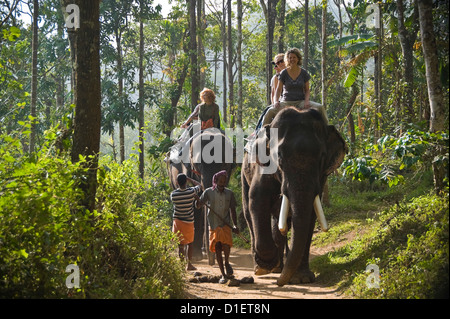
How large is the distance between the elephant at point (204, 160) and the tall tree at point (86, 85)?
4.00 m

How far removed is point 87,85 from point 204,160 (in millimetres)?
4335

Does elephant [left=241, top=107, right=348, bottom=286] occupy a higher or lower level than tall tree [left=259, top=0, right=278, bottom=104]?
lower

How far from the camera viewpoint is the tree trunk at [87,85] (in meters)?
6.94

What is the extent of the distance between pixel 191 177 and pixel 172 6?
14.9 meters

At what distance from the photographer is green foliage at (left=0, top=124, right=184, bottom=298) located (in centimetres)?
525

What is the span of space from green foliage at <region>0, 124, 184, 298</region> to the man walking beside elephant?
1.12 meters

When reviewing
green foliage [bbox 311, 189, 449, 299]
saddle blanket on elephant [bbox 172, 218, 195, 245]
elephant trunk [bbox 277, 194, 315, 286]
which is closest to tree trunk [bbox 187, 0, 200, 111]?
saddle blanket on elephant [bbox 172, 218, 195, 245]

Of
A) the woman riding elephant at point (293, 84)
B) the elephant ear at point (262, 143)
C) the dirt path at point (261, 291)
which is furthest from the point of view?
Result: the woman riding elephant at point (293, 84)

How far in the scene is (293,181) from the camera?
24.8ft

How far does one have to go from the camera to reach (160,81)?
36.2 meters

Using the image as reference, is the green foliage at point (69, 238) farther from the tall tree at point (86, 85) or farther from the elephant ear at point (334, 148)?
the elephant ear at point (334, 148)

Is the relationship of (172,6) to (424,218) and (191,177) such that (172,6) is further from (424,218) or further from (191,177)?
(424,218)

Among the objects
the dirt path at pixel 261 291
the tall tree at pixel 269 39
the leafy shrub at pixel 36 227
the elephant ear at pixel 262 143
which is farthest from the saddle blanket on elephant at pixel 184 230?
the tall tree at pixel 269 39

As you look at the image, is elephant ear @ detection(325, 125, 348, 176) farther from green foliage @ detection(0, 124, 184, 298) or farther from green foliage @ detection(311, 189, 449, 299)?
green foliage @ detection(0, 124, 184, 298)
